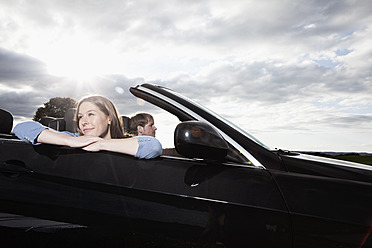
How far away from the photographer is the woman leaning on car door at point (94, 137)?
5.63 feet

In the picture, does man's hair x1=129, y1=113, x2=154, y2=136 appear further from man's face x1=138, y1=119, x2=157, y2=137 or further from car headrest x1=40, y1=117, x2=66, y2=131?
car headrest x1=40, y1=117, x2=66, y2=131

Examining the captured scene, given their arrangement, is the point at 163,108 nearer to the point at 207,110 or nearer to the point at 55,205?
the point at 207,110

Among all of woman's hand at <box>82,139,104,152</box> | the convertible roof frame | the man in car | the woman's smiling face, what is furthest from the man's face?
woman's hand at <box>82,139,104,152</box>

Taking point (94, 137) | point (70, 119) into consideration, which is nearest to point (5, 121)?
point (70, 119)

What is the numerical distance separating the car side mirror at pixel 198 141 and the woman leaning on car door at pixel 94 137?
232 mm

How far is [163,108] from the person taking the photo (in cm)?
190

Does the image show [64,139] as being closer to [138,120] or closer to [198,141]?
[198,141]

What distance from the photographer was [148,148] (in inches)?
67.2

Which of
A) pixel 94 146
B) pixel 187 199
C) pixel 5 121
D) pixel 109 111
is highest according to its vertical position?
pixel 109 111

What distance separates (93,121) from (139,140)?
68cm

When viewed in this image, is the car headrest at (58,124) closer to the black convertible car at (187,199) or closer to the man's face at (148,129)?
the man's face at (148,129)

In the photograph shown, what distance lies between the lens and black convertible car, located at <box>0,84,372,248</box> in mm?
1446

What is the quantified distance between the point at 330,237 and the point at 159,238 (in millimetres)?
761

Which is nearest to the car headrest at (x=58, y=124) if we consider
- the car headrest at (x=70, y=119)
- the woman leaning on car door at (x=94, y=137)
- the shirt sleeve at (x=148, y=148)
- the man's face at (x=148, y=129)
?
the car headrest at (x=70, y=119)
